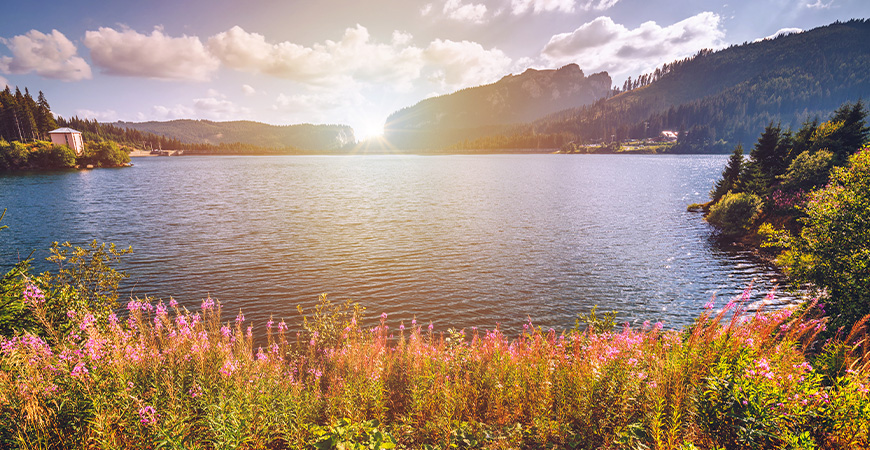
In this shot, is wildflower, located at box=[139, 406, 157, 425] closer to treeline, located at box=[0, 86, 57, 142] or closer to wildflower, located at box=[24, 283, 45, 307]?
wildflower, located at box=[24, 283, 45, 307]

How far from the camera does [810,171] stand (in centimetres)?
3369

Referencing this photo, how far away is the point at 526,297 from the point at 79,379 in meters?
20.6

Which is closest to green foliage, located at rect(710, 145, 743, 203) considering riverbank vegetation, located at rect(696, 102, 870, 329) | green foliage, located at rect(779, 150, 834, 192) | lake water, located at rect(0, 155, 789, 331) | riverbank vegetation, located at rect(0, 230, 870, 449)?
riverbank vegetation, located at rect(696, 102, 870, 329)

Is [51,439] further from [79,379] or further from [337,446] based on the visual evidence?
[337,446]

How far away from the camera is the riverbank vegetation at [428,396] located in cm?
566

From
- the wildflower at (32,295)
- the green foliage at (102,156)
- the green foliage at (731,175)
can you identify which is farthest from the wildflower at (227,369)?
the green foliage at (102,156)

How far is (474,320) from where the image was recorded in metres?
19.5

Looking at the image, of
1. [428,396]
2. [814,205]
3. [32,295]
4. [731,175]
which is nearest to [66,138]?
[32,295]

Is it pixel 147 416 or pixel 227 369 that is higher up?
pixel 147 416

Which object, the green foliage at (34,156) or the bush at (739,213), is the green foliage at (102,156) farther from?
the bush at (739,213)

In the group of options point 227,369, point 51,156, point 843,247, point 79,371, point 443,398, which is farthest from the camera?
point 51,156

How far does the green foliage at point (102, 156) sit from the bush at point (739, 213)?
700 feet

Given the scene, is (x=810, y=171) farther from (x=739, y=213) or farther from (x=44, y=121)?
(x=44, y=121)

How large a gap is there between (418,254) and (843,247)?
24615mm
